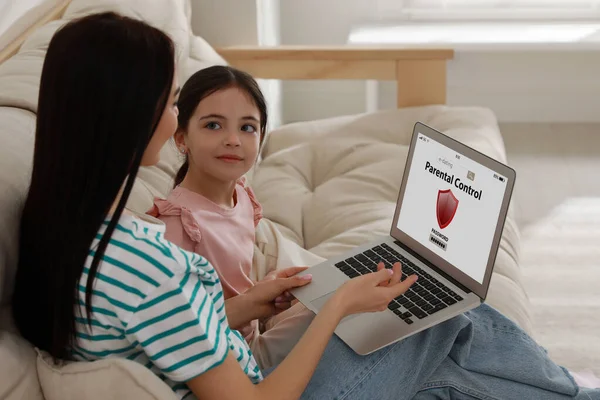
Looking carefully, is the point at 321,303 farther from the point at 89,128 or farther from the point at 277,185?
the point at 277,185

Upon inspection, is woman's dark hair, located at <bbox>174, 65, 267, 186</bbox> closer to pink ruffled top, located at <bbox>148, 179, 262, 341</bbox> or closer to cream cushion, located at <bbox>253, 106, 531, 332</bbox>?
pink ruffled top, located at <bbox>148, 179, 262, 341</bbox>

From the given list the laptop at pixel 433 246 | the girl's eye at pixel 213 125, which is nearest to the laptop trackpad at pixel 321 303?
the laptop at pixel 433 246

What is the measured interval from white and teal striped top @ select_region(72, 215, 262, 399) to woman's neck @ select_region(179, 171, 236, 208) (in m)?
0.47

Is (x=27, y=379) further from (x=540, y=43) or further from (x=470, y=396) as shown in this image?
(x=540, y=43)

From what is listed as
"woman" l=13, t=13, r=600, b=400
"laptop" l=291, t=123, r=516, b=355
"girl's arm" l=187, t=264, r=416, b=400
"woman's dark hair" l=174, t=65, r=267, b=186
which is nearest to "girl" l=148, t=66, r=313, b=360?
"woman's dark hair" l=174, t=65, r=267, b=186

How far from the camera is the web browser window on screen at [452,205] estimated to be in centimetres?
140

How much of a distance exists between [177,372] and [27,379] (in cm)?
19

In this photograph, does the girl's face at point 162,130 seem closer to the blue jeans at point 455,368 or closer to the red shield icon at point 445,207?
the blue jeans at point 455,368

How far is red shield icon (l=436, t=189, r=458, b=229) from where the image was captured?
58.3 inches

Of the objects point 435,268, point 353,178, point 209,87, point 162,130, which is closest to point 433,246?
point 435,268

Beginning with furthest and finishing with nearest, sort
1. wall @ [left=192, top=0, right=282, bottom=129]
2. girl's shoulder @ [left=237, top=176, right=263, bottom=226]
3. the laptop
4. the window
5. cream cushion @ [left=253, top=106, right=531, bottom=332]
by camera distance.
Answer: the window < wall @ [left=192, top=0, right=282, bottom=129] < cream cushion @ [left=253, top=106, right=531, bottom=332] < girl's shoulder @ [left=237, top=176, right=263, bottom=226] < the laptop

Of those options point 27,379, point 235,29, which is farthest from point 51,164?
point 235,29

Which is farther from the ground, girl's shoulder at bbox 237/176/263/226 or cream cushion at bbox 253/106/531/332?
girl's shoulder at bbox 237/176/263/226

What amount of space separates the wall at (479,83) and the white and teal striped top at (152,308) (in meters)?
2.82
